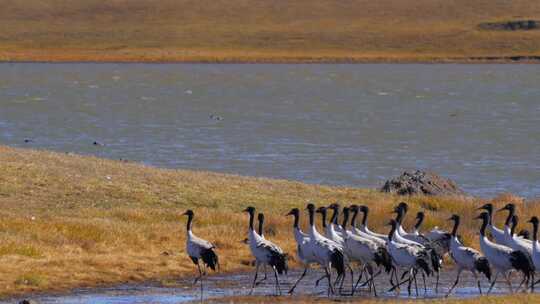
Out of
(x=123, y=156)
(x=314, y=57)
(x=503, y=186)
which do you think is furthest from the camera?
(x=314, y=57)

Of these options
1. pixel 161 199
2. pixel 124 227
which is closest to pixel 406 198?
pixel 161 199

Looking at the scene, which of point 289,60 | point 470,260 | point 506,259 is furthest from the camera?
point 289,60

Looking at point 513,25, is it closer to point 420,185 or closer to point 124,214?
point 420,185

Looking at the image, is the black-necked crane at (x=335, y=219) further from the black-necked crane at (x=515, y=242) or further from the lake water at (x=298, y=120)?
the lake water at (x=298, y=120)

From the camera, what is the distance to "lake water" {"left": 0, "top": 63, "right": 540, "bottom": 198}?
137 feet

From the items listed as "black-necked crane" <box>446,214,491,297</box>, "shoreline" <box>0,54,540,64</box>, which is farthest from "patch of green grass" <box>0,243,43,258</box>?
"shoreline" <box>0,54,540,64</box>

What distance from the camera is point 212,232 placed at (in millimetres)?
22016

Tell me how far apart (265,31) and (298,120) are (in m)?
75.4

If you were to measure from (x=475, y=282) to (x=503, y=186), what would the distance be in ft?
55.9

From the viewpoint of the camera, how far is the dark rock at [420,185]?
28656mm

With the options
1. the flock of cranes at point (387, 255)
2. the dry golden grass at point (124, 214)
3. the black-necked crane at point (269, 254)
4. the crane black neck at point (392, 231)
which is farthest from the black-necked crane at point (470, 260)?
the dry golden grass at point (124, 214)

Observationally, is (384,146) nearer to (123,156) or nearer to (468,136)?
(468,136)

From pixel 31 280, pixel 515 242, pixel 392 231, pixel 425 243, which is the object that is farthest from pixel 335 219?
pixel 31 280

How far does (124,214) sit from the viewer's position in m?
23.3
